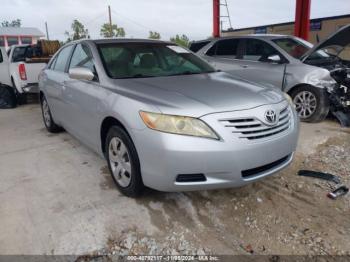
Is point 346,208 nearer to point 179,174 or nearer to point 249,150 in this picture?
point 249,150

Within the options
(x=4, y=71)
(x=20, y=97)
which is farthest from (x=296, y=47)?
(x=4, y=71)

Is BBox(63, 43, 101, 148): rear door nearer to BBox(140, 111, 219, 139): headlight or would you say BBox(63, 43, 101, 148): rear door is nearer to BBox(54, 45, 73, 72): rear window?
BBox(54, 45, 73, 72): rear window

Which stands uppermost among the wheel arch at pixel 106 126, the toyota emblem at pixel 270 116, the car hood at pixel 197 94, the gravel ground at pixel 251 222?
the car hood at pixel 197 94

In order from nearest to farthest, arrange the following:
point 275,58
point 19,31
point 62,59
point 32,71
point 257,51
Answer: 1. point 62,59
2. point 275,58
3. point 257,51
4. point 32,71
5. point 19,31

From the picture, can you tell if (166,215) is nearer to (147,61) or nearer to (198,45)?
(147,61)

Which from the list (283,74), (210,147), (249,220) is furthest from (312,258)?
(283,74)

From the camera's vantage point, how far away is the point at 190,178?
2475 mm

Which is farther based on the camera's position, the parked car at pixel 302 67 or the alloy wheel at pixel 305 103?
the alloy wheel at pixel 305 103

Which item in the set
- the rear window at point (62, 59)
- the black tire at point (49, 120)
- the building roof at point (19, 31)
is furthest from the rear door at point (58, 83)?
the building roof at point (19, 31)

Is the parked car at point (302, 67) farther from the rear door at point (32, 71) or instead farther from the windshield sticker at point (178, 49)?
the rear door at point (32, 71)

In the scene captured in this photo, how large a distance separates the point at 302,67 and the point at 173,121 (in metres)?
3.98

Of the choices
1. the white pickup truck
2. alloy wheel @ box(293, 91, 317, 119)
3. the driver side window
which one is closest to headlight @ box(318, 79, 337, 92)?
alloy wheel @ box(293, 91, 317, 119)

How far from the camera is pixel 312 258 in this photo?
7.23 feet

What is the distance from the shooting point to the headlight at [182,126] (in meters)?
2.38
